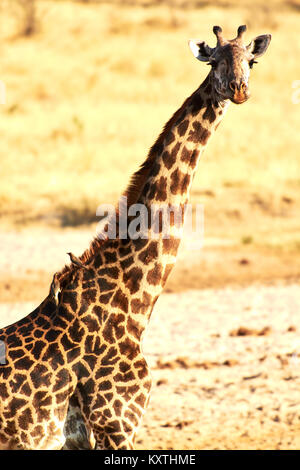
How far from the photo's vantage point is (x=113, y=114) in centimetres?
2173

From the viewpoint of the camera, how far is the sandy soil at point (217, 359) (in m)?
7.92

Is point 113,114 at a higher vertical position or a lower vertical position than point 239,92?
higher

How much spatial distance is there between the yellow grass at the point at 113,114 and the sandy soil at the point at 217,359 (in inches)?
117

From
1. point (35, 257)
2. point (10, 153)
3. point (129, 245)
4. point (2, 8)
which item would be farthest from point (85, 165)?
point (2, 8)

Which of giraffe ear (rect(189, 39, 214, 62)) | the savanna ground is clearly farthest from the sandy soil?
giraffe ear (rect(189, 39, 214, 62))

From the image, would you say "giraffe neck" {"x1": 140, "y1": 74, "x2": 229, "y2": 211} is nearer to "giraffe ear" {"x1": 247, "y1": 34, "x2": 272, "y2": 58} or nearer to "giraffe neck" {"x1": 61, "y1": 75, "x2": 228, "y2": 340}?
"giraffe neck" {"x1": 61, "y1": 75, "x2": 228, "y2": 340}

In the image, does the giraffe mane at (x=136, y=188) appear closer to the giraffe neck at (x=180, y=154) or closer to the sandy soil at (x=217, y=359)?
the giraffe neck at (x=180, y=154)

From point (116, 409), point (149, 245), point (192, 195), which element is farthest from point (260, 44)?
point (192, 195)

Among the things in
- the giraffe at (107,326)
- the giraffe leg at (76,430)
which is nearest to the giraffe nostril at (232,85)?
the giraffe at (107,326)

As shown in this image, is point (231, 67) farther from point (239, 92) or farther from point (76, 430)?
point (76, 430)

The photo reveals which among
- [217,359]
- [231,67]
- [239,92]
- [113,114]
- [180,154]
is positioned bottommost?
[217,359]

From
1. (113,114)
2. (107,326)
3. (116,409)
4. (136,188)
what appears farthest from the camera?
(113,114)

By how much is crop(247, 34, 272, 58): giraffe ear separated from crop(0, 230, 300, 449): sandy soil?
11.4 feet

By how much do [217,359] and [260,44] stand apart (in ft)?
16.2
